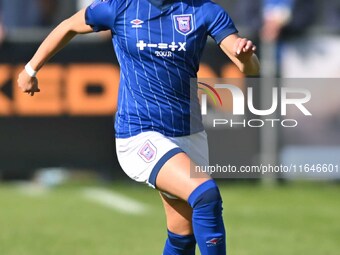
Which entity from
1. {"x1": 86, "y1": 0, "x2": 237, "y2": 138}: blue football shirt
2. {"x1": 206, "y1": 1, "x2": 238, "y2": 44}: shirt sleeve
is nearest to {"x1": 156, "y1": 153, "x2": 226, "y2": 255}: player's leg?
{"x1": 86, "y1": 0, "x2": 237, "y2": 138}: blue football shirt

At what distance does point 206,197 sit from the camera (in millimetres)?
5918

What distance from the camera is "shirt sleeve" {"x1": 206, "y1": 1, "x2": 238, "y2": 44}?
6.18 metres

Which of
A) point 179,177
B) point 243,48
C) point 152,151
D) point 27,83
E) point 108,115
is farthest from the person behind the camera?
point 108,115

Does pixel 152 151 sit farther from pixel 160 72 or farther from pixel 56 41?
pixel 56 41

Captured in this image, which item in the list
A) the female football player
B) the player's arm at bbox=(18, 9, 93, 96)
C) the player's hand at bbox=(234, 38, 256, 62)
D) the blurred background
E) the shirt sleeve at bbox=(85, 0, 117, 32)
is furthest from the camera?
the blurred background

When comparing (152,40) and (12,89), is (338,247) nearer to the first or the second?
(152,40)

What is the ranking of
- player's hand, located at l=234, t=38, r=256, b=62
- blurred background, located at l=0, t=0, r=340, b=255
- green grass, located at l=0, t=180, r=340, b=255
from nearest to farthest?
1. player's hand, located at l=234, t=38, r=256, b=62
2. green grass, located at l=0, t=180, r=340, b=255
3. blurred background, located at l=0, t=0, r=340, b=255

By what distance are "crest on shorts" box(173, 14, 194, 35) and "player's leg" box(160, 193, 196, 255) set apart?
1068 millimetres

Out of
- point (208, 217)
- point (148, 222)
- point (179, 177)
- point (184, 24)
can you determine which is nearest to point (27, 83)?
point (184, 24)

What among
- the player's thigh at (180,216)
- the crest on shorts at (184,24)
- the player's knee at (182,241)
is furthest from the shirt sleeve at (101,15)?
the player's knee at (182,241)

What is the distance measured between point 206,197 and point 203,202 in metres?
0.03

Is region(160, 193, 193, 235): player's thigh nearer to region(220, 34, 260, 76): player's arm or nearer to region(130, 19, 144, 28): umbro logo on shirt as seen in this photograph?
region(220, 34, 260, 76): player's arm

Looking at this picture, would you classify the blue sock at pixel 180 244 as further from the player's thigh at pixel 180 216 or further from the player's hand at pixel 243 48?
the player's hand at pixel 243 48

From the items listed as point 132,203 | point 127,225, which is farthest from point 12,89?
point 127,225
